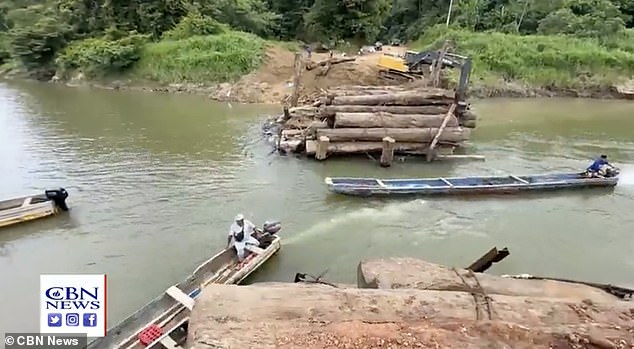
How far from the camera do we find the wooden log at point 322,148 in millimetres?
17469

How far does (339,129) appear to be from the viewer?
17938 millimetres

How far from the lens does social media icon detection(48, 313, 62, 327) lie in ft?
25.7

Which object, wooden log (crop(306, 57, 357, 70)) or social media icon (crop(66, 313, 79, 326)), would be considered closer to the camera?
social media icon (crop(66, 313, 79, 326))

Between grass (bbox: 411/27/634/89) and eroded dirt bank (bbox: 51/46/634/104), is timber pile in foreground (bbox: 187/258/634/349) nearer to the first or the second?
eroded dirt bank (bbox: 51/46/634/104)

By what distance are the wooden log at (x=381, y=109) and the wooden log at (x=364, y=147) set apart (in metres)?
1.11

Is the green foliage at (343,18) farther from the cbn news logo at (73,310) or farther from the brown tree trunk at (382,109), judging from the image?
the cbn news logo at (73,310)

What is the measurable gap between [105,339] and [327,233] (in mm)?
5912

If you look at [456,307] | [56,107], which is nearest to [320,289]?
[456,307]

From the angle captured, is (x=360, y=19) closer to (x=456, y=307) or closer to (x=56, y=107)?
(x=56, y=107)

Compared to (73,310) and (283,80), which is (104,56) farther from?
(73,310)

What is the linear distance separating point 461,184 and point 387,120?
4020 millimetres

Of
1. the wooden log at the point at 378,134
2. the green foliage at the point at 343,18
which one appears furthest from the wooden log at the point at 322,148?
the green foliage at the point at 343,18

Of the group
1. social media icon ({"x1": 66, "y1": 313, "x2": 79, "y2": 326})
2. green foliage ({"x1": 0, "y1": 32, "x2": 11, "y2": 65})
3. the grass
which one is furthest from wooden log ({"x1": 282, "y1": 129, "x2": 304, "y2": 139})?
green foliage ({"x1": 0, "y1": 32, "x2": 11, "y2": 65})

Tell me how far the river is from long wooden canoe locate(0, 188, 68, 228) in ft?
0.71
